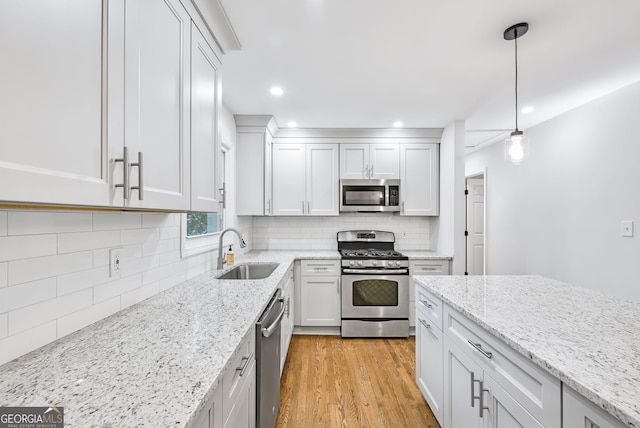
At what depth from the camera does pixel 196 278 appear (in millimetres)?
2113

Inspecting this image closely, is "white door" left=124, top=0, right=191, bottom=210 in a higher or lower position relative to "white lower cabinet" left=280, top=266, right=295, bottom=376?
higher

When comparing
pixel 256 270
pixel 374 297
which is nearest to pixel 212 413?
pixel 256 270

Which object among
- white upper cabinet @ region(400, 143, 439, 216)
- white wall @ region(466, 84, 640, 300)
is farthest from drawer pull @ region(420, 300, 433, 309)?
white wall @ region(466, 84, 640, 300)

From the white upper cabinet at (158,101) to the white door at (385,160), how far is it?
2707 mm

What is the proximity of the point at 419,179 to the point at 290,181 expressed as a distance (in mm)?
1646

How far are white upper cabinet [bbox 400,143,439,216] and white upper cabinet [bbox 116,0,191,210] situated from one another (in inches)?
115

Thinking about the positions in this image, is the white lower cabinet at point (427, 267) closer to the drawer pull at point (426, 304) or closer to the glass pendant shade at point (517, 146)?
the drawer pull at point (426, 304)

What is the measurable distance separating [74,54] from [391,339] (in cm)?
347

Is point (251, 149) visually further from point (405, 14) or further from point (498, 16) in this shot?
point (498, 16)

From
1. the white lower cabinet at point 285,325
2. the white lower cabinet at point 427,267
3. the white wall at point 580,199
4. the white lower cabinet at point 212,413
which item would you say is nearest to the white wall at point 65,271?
the white lower cabinet at point 212,413

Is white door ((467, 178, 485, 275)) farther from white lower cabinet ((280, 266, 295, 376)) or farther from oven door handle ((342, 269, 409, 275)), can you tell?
white lower cabinet ((280, 266, 295, 376))

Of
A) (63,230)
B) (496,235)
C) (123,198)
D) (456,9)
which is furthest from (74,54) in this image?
(496,235)

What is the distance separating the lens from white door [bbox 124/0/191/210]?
3.16ft

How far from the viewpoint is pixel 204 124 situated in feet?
5.19
